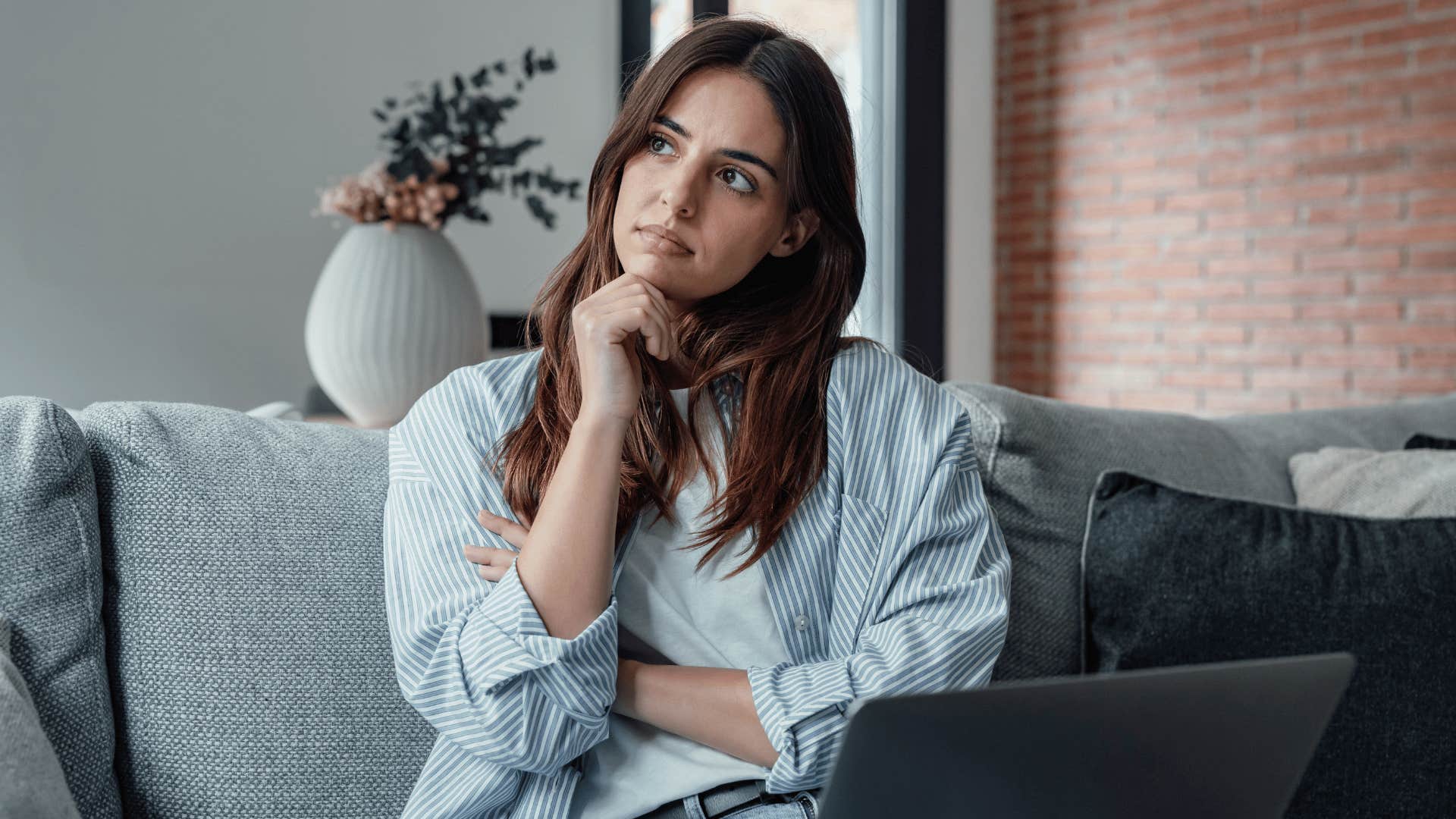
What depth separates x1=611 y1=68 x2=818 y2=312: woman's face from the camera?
3.71ft

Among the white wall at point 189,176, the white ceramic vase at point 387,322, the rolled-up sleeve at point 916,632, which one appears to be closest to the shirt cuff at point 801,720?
the rolled-up sleeve at point 916,632

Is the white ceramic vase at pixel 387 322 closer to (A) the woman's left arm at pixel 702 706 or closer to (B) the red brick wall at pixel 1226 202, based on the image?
(A) the woman's left arm at pixel 702 706

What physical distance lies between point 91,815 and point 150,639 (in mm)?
163

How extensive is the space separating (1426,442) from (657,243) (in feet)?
4.07

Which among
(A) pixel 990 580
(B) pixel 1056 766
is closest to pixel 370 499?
(A) pixel 990 580

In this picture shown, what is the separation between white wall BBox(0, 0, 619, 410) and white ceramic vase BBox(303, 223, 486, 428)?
2.62 ft

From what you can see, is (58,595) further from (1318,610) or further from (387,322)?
(1318,610)

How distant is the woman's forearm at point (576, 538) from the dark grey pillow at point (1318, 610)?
2.16 feet

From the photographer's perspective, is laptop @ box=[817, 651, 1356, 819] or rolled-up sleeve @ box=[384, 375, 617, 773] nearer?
laptop @ box=[817, 651, 1356, 819]

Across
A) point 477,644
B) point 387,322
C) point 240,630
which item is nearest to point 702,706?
point 477,644

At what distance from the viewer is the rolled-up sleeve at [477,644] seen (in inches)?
38.0

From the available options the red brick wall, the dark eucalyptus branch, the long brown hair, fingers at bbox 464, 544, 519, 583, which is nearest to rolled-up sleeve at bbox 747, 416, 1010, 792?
the long brown hair

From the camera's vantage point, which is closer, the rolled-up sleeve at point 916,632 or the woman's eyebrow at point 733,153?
the rolled-up sleeve at point 916,632

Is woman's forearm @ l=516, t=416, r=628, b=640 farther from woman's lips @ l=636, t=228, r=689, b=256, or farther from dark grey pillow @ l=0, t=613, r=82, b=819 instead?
dark grey pillow @ l=0, t=613, r=82, b=819
